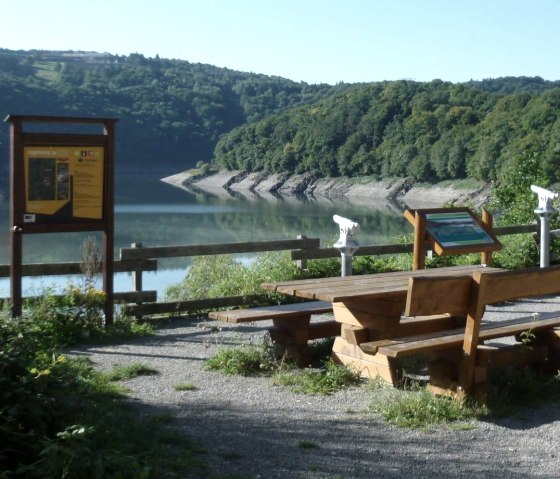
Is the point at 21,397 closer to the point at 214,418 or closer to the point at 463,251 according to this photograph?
the point at 214,418

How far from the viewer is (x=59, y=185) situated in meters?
8.77

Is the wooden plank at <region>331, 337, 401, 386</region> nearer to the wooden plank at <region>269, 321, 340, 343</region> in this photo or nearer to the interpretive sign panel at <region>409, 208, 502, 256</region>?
the wooden plank at <region>269, 321, 340, 343</region>

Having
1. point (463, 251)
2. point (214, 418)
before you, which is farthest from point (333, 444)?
point (463, 251)

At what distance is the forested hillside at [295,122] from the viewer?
64438 mm

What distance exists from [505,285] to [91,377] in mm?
2873

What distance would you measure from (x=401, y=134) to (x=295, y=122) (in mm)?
12005

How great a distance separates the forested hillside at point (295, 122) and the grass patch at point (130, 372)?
159 feet

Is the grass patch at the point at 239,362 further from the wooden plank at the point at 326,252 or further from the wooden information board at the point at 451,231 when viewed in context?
the wooden plank at the point at 326,252

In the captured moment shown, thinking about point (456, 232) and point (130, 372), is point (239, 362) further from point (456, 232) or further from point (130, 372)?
point (456, 232)

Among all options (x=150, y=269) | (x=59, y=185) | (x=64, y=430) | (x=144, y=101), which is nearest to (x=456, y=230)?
(x=150, y=269)

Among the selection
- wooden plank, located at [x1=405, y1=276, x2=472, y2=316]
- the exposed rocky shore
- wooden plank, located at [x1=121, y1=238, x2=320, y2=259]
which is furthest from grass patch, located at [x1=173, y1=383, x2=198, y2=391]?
the exposed rocky shore

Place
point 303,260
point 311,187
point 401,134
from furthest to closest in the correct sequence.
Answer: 1. point 401,134
2. point 311,187
3. point 303,260

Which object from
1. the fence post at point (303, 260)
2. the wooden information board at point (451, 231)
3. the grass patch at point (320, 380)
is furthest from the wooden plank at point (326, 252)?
the grass patch at point (320, 380)

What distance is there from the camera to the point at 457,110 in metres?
82.6
